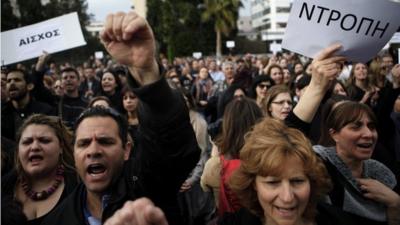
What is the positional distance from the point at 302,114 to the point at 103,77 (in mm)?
4820

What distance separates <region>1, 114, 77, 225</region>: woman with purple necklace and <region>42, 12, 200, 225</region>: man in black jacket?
1.28 feet

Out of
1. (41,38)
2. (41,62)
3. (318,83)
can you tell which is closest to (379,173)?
(318,83)

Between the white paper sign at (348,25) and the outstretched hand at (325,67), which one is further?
the white paper sign at (348,25)

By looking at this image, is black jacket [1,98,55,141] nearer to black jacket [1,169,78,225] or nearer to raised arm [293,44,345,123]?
black jacket [1,169,78,225]

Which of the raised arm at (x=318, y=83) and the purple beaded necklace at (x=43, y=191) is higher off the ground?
the raised arm at (x=318, y=83)

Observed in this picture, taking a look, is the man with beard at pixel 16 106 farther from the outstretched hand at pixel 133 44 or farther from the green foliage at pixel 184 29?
the green foliage at pixel 184 29

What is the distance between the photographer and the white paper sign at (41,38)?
6.02 meters

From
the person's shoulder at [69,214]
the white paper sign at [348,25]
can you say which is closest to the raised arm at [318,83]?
the white paper sign at [348,25]

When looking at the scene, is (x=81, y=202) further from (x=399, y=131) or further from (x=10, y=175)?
(x=399, y=131)

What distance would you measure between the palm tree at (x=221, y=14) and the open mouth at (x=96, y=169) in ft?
149

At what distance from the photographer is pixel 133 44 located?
1.57 meters

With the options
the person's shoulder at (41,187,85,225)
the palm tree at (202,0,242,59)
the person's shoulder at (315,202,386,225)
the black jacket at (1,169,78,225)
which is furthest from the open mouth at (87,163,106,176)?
the palm tree at (202,0,242,59)

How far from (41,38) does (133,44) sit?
16.3 ft

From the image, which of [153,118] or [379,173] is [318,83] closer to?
[379,173]
